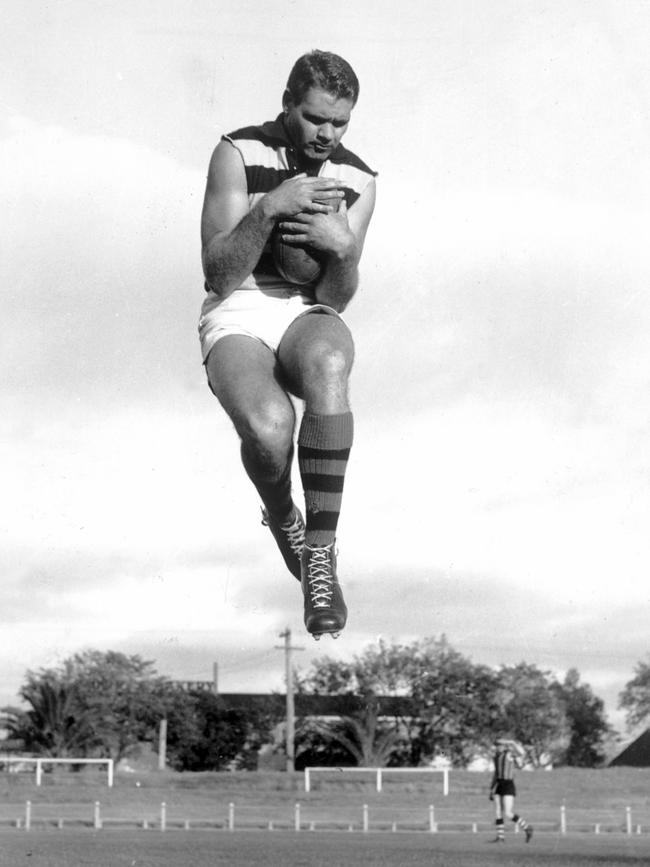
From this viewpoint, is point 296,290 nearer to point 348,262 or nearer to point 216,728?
point 348,262

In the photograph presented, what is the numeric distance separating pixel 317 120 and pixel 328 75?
0.14 m

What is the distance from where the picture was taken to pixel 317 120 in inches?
173

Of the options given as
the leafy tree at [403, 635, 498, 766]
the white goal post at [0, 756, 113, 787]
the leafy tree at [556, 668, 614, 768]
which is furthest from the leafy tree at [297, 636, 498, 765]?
the white goal post at [0, 756, 113, 787]

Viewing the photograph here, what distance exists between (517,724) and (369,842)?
22371 mm

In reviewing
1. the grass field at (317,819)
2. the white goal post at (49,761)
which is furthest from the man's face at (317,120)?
the white goal post at (49,761)

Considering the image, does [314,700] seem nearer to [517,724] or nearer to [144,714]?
[517,724]

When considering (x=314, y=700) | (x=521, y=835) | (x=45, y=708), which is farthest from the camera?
(x=521, y=835)

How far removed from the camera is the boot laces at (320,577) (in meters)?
4.52

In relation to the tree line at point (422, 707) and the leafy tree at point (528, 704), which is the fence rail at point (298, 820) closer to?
the tree line at point (422, 707)

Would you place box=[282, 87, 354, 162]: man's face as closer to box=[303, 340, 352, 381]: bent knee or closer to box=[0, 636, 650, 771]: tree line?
box=[303, 340, 352, 381]: bent knee

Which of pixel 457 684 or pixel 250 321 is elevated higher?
pixel 250 321

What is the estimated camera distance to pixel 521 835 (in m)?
38.8

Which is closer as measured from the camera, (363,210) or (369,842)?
(363,210)

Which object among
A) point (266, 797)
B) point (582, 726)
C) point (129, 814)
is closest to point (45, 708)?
point (582, 726)
